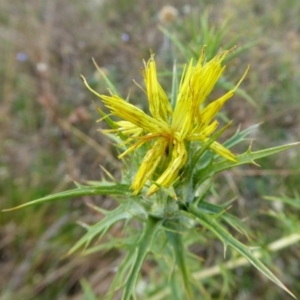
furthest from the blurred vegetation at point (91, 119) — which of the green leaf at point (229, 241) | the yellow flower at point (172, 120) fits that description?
the green leaf at point (229, 241)

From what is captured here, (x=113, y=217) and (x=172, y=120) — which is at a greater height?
(x=172, y=120)

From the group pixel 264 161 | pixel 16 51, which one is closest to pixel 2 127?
pixel 16 51

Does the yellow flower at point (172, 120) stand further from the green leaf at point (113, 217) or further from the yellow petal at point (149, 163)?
the green leaf at point (113, 217)

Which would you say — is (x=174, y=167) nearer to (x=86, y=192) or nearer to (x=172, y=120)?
(x=172, y=120)

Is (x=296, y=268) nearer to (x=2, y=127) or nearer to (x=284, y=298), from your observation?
(x=284, y=298)

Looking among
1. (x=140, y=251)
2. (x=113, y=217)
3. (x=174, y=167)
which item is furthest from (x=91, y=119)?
(x=174, y=167)

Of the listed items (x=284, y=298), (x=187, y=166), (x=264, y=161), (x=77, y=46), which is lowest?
(x=284, y=298)
